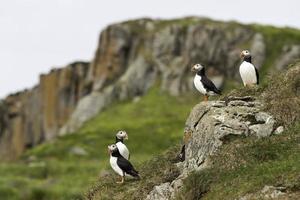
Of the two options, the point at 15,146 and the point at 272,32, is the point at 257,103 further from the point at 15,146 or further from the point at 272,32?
the point at 15,146

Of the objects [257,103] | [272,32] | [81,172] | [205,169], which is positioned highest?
[272,32]

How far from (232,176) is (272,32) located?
434ft

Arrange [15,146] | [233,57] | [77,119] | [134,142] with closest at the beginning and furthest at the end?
[134,142], [233,57], [77,119], [15,146]

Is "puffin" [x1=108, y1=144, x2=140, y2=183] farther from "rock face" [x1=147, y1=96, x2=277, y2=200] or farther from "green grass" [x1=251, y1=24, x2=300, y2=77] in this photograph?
"green grass" [x1=251, y1=24, x2=300, y2=77]

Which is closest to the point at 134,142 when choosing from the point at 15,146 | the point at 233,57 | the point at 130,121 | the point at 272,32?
the point at 130,121

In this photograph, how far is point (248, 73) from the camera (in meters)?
31.8

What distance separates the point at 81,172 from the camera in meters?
96.8

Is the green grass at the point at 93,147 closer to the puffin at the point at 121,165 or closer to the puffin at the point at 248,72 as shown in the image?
the puffin at the point at 248,72

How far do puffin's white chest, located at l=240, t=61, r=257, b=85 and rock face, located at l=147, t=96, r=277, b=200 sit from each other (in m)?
3.67

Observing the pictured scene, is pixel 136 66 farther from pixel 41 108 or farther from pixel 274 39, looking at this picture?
pixel 41 108

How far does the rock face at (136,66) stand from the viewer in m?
145

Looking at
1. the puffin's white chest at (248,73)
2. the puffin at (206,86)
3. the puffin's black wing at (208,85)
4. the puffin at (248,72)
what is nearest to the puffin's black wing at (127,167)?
the puffin at (206,86)

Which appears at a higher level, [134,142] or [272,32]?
[272,32]

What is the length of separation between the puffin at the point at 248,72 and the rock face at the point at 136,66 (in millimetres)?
105030
